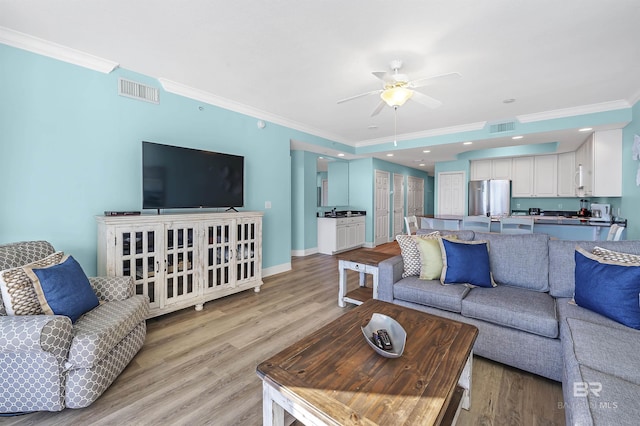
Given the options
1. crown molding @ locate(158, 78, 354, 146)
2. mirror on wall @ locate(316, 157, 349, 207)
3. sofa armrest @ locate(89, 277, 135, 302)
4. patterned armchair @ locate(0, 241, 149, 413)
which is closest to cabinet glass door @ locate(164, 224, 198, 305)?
sofa armrest @ locate(89, 277, 135, 302)

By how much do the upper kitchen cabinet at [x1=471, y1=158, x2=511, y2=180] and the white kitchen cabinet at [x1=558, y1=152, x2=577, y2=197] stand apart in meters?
0.95

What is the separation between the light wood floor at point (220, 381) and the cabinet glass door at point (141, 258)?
421 millimetres

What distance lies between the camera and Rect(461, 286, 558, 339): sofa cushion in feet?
6.11

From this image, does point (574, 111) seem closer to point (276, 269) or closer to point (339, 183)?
point (339, 183)

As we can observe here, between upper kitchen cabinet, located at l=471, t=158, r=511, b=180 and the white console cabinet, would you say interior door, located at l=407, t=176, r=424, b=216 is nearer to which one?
upper kitchen cabinet, located at l=471, t=158, r=511, b=180

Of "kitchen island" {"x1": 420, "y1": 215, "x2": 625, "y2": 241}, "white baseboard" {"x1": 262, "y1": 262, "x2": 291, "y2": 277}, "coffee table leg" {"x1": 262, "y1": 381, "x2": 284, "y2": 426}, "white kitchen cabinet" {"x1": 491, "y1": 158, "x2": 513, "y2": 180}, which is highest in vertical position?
"white kitchen cabinet" {"x1": 491, "y1": 158, "x2": 513, "y2": 180}

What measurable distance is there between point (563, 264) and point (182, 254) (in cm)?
364

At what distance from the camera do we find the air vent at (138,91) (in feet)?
9.27

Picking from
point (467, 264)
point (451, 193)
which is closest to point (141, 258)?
point (467, 264)

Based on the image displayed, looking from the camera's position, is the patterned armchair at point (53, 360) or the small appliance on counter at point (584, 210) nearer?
the patterned armchair at point (53, 360)

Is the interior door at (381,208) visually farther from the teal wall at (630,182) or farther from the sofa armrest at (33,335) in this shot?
the sofa armrest at (33,335)

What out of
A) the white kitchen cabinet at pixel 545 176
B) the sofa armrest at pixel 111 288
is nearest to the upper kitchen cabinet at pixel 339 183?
the white kitchen cabinet at pixel 545 176

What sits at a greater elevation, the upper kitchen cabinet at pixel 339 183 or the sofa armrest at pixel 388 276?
the upper kitchen cabinet at pixel 339 183

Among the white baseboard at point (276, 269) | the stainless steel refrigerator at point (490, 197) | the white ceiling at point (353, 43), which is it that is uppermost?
the white ceiling at point (353, 43)
